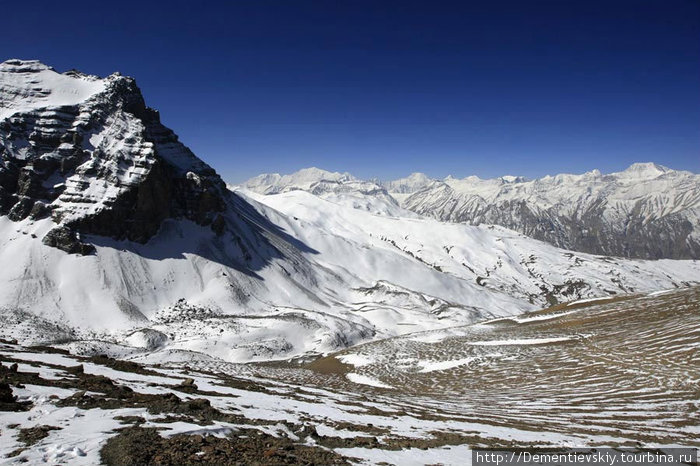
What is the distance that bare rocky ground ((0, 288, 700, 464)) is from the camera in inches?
486

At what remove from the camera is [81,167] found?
364 ft

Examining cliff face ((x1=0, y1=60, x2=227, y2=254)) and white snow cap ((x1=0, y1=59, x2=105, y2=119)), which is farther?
white snow cap ((x1=0, y1=59, x2=105, y2=119))

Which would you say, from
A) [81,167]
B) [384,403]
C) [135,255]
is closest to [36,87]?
Answer: [81,167]

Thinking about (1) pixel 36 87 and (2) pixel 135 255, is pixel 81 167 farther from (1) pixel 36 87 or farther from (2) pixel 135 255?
(1) pixel 36 87

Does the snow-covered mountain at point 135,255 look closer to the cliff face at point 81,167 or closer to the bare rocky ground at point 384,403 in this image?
the cliff face at point 81,167

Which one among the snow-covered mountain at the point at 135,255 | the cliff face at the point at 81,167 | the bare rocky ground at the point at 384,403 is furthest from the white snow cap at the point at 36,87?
the bare rocky ground at the point at 384,403

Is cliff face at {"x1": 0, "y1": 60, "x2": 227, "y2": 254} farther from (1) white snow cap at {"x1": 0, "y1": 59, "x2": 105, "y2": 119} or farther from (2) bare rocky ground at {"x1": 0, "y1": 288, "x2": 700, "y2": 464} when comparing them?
(2) bare rocky ground at {"x1": 0, "y1": 288, "x2": 700, "y2": 464}

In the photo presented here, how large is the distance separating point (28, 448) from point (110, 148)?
129 meters

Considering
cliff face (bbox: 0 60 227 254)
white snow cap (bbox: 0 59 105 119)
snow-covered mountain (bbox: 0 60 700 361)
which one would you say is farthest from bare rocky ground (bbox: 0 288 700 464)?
white snow cap (bbox: 0 59 105 119)

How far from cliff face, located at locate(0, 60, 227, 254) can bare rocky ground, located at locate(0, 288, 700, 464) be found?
81900 mm

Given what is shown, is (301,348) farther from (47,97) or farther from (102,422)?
(47,97)

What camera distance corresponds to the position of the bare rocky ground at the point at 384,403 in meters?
12.4

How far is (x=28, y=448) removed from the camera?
10672 mm

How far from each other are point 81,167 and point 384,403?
391ft
